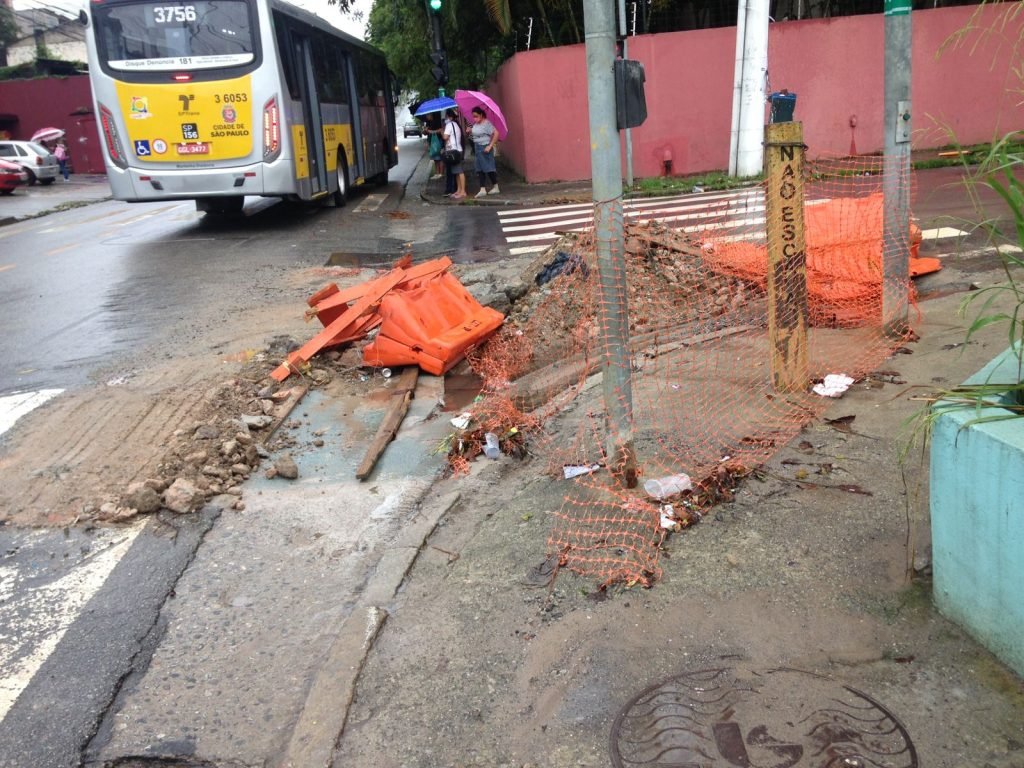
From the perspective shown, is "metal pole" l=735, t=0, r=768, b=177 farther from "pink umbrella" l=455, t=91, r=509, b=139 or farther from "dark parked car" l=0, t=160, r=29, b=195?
"dark parked car" l=0, t=160, r=29, b=195

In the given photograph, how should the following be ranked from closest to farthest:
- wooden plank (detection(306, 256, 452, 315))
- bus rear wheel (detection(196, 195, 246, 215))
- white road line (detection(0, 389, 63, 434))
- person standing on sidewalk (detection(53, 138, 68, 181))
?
white road line (detection(0, 389, 63, 434)) → wooden plank (detection(306, 256, 452, 315)) → bus rear wheel (detection(196, 195, 246, 215)) → person standing on sidewalk (detection(53, 138, 68, 181))

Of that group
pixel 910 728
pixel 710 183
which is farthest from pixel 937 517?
pixel 710 183

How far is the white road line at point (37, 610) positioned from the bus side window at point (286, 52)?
38.6ft

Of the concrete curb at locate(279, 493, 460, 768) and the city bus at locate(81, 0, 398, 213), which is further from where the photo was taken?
the city bus at locate(81, 0, 398, 213)

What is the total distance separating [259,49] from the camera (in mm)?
14023

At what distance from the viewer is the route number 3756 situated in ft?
45.4

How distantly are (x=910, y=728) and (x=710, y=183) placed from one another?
1657cm

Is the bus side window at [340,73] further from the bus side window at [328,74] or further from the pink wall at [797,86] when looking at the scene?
the pink wall at [797,86]

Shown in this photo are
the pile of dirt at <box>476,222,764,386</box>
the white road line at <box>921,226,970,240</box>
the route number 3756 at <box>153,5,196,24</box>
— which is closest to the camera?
the pile of dirt at <box>476,222,764,386</box>

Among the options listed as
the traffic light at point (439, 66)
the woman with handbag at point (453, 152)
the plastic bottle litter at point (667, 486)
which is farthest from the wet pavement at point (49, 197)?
the plastic bottle litter at point (667, 486)

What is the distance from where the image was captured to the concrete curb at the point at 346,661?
9.65 ft

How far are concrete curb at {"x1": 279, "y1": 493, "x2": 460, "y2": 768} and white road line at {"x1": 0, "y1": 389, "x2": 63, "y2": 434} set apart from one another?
3.53 meters

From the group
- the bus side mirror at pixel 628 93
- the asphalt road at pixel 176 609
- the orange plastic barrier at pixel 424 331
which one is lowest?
the asphalt road at pixel 176 609

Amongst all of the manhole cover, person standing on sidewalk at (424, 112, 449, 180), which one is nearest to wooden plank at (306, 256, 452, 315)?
the manhole cover
